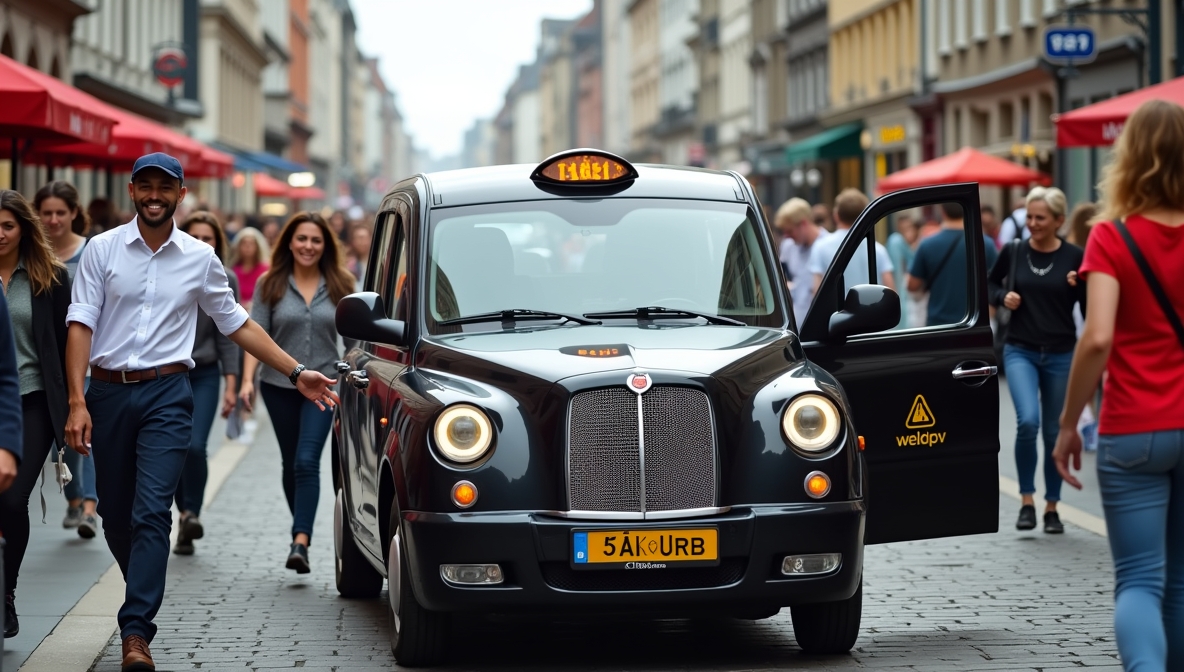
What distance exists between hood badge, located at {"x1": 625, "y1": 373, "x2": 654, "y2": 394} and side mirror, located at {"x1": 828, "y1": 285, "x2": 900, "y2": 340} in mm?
1109

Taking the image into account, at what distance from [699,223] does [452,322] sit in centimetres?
110

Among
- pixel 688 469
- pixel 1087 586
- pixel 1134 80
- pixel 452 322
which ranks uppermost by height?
pixel 1134 80

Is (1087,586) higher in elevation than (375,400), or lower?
lower

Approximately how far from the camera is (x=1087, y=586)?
9.62m

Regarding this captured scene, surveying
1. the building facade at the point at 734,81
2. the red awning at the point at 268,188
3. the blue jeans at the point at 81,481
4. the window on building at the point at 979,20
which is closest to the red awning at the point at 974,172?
the window on building at the point at 979,20

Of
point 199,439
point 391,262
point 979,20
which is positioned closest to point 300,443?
point 199,439

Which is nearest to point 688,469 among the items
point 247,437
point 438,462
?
point 438,462

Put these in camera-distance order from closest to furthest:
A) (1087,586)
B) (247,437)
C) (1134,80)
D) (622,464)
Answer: (622,464)
(1087,586)
(247,437)
(1134,80)

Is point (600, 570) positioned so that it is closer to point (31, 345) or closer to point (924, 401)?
point (924, 401)

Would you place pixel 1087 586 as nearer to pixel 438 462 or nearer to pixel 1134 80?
pixel 438 462

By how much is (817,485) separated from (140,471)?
8.10ft

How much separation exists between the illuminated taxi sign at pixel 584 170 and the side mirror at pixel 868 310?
114 centimetres

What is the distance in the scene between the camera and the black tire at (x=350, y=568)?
9406 mm

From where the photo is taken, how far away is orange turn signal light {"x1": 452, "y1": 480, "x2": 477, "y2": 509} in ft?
23.5
